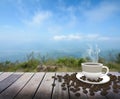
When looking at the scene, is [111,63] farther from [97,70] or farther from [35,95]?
[35,95]

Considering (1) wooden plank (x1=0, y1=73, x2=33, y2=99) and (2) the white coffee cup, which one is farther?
(2) the white coffee cup

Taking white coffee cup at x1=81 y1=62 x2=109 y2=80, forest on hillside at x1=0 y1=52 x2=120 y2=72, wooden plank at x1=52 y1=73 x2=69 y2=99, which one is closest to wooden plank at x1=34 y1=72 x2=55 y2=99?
wooden plank at x1=52 y1=73 x2=69 y2=99

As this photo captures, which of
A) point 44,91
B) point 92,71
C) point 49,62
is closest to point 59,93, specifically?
point 44,91

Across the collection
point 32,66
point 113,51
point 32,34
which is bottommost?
point 32,66

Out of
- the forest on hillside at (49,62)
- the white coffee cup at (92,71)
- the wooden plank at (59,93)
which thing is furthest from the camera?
the forest on hillside at (49,62)

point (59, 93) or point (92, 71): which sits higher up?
point (92, 71)

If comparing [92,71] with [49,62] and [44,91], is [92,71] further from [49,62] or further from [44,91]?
[49,62]

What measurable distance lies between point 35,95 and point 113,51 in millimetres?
3138

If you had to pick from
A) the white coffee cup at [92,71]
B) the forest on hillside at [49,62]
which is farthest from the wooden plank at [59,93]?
the forest on hillside at [49,62]

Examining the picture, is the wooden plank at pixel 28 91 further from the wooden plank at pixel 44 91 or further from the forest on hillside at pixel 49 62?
the forest on hillside at pixel 49 62

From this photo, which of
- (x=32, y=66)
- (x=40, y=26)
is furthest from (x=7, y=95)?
(x=40, y=26)

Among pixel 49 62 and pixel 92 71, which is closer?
pixel 92 71

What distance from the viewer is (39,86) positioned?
1022 millimetres

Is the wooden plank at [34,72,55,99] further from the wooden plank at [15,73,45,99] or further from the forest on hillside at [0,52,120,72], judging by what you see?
the forest on hillside at [0,52,120,72]
